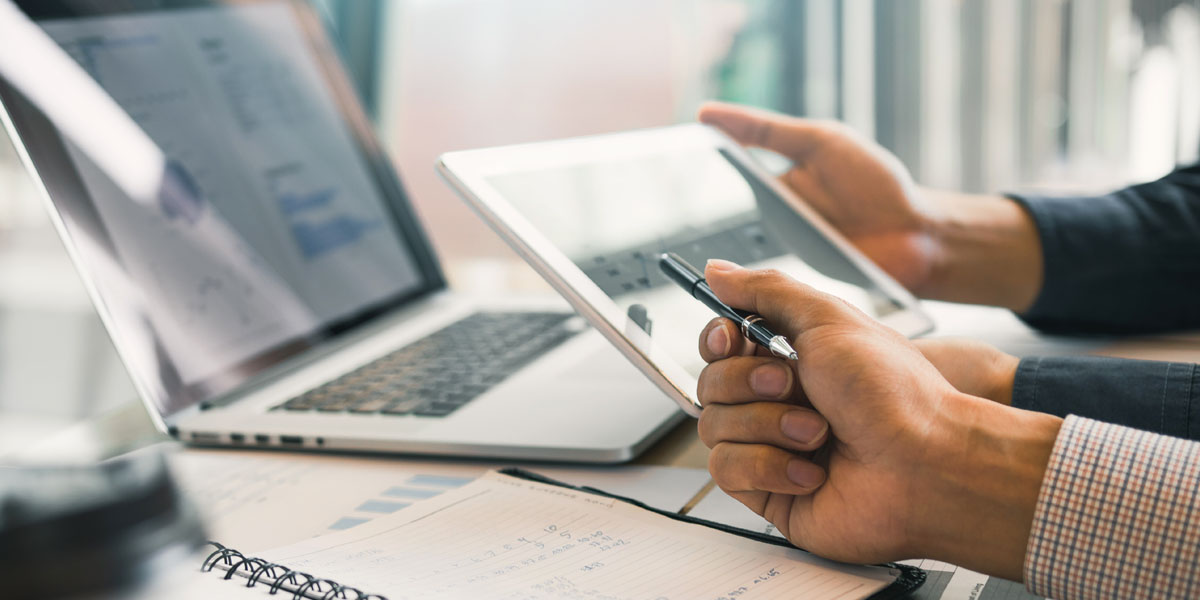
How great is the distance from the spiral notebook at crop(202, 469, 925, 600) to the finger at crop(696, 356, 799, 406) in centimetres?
7

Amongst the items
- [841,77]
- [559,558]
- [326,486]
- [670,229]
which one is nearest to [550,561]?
[559,558]

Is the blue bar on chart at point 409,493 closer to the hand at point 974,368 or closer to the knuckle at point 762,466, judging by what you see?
the knuckle at point 762,466

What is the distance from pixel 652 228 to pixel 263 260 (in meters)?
0.38

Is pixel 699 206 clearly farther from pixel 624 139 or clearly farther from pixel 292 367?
pixel 292 367

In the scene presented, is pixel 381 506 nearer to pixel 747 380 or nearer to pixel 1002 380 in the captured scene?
pixel 747 380

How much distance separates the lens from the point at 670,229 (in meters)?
0.68

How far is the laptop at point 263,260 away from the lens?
0.65 meters

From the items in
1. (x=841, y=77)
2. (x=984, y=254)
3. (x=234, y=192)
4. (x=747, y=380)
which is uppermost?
(x=234, y=192)

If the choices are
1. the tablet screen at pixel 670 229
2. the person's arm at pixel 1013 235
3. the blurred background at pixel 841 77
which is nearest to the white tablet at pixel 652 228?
the tablet screen at pixel 670 229

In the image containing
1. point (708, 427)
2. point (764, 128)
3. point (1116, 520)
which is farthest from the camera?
point (764, 128)

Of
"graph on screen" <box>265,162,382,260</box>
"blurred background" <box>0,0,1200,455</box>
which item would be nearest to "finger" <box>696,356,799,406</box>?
"graph on screen" <box>265,162,382,260</box>

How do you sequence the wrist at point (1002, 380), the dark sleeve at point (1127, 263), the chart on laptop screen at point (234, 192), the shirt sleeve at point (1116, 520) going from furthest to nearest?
the dark sleeve at point (1127, 263) < the chart on laptop screen at point (234, 192) < the wrist at point (1002, 380) < the shirt sleeve at point (1116, 520)

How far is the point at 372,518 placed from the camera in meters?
0.52

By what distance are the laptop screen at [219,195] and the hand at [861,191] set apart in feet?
1.44
